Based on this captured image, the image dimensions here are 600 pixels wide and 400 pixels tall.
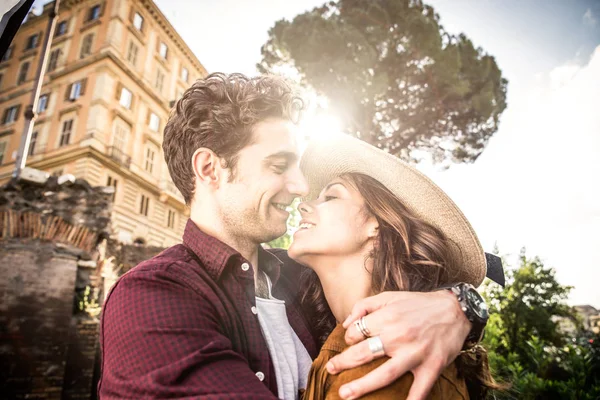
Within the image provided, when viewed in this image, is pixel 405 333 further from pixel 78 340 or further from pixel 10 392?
pixel 78 340

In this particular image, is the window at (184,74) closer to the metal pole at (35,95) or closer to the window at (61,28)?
the window at (61,28)

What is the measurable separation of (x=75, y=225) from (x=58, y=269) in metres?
0.91

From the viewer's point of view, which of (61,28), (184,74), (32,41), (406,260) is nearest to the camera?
(406,260)

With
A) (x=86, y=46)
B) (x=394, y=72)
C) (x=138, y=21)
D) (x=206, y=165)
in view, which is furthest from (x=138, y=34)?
(x=206, y=165)

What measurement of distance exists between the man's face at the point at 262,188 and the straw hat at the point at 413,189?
0.28 m

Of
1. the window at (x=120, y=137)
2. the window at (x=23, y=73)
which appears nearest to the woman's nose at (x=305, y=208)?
the window at (x=120, y=137)

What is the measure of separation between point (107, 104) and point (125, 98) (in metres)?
1.86

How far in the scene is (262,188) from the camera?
6.98 ft

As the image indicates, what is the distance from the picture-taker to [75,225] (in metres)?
5.89

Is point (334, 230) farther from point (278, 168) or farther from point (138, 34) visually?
point (138, 34)

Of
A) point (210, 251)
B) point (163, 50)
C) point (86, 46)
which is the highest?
point (163, 50)

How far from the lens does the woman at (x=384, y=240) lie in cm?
201

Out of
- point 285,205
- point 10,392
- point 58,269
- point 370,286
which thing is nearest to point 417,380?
point 370,286

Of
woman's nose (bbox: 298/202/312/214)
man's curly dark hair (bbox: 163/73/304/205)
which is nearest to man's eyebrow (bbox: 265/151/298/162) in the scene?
man's curly dark hair (bbox: 163/73/304/205)
